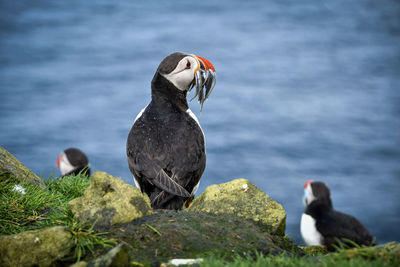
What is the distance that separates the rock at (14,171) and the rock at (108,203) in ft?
5.24

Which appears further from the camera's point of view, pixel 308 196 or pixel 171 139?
pixel 308 196

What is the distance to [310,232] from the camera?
973 centimetres

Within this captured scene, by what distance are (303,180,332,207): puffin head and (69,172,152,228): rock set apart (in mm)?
6657

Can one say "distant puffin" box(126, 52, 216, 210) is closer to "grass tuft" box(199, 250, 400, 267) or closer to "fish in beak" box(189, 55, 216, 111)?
"fish in beak" box(189, 55, 216, 111)

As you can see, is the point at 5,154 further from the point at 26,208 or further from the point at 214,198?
the point at 214,198

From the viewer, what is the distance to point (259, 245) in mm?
3840

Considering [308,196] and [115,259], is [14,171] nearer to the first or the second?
[115,259]

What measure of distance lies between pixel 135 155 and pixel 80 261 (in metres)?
2.08

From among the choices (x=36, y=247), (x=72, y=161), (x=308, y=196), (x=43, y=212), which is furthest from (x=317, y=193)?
(x=36, y=247)

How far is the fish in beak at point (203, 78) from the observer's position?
5730 millimetres

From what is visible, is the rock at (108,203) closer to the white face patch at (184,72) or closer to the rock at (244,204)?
the rock at (244,204)

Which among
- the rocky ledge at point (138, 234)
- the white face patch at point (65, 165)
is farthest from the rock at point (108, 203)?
the white face patch at point (65, 165)

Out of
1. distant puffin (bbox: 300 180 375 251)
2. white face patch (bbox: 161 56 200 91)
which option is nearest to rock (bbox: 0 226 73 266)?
white face patch (bbox: 161 56 200 91)

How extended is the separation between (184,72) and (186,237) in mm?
2439
